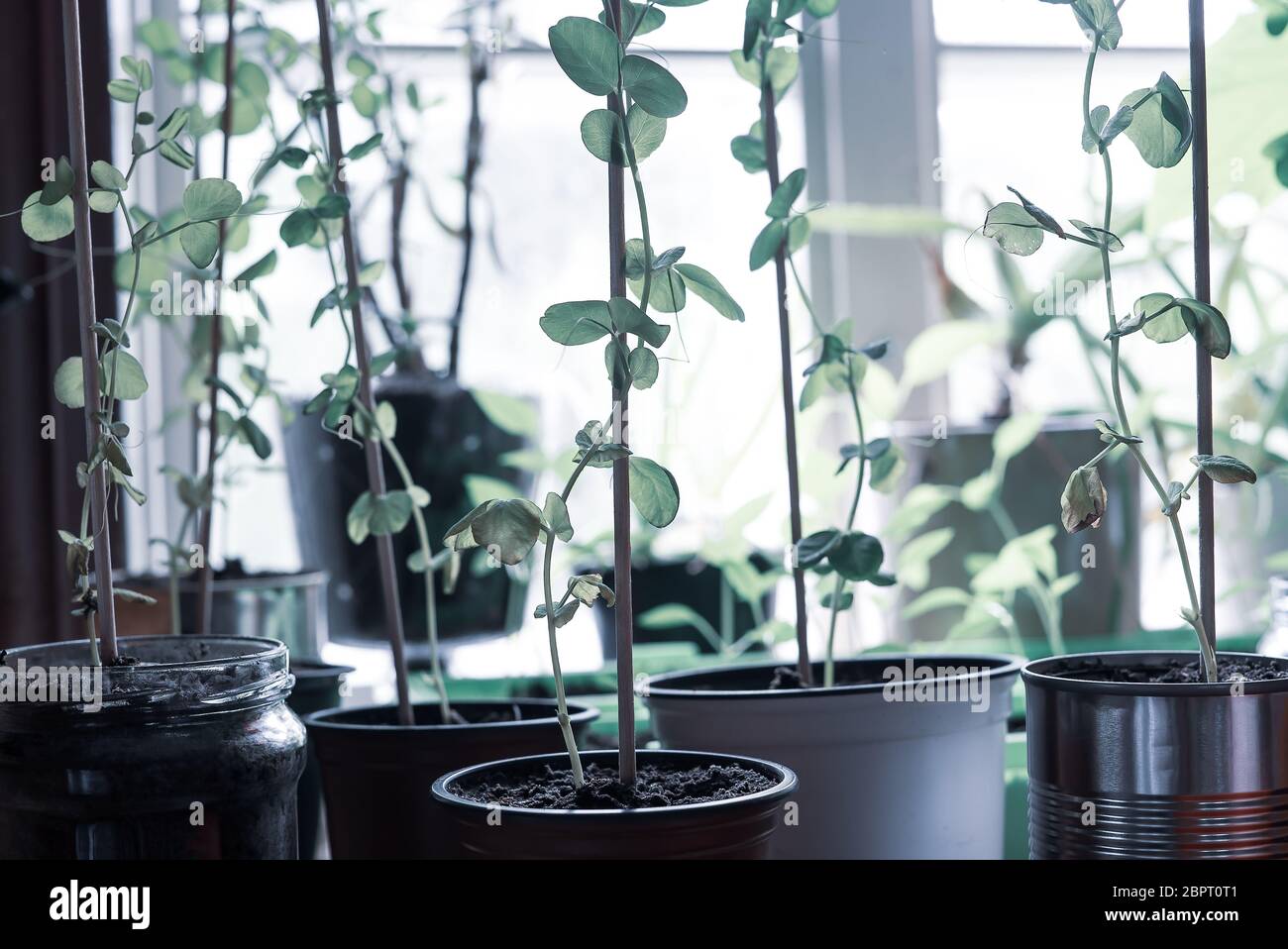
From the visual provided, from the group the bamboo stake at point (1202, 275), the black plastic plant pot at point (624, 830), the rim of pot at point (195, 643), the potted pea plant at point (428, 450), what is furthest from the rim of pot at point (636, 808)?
the potted pea plant at point (428, 450)

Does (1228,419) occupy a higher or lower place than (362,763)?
higher

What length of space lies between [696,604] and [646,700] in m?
0.62

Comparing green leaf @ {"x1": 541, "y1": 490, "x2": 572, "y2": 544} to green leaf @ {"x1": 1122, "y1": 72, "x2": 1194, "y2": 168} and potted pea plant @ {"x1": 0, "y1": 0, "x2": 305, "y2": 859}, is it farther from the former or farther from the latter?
green leaf @ {"x1": 1122, "y1": 72, "x2": 1194, "y2": 168}

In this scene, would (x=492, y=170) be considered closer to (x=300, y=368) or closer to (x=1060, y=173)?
(x=300, y=368)

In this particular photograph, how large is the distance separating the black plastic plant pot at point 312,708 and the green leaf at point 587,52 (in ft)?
1.38

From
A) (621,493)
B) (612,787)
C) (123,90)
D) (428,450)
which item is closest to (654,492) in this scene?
(621,493)

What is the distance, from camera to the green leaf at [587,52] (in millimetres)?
458

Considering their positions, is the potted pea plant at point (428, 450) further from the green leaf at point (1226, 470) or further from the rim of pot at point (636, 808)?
the green leaf at point (1226, 470)

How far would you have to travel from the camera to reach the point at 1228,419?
4.37 ft

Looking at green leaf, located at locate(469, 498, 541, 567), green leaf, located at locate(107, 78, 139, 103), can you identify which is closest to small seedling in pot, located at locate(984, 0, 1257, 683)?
green leaf, located at locate(469, 498, 541, 567)

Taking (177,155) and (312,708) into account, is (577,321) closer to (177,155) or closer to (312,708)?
(177,155)

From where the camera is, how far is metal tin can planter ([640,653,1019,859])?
58 centimetres
